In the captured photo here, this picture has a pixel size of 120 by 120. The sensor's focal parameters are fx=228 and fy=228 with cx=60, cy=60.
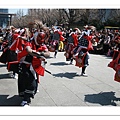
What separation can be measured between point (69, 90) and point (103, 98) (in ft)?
2.86

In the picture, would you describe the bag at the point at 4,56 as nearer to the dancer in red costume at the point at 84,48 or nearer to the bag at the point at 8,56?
the bag at the point at 8,56

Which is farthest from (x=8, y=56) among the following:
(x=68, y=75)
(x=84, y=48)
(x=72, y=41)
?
(x=72, y=41)

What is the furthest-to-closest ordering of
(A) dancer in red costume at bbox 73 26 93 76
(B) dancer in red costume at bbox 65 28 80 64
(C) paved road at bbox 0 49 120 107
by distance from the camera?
(B) dancer in red costume at bbox 65 28 80 64 → (A) dancer in red costume at bbox 73 26 93 76 → (C) paved road at bbox 0 49 120 107

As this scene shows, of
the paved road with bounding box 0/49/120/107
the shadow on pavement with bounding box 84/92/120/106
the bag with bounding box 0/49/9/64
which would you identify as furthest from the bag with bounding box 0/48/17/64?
the shadow on pavement with bounding box 84/92/120/106

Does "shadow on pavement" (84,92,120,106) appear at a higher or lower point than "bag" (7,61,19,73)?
lower

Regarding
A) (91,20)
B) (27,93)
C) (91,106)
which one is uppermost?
(91,20)

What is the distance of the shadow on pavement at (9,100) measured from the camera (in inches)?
173

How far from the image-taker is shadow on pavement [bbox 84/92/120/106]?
4702 mm

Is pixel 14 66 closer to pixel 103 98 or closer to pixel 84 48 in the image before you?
pixel 103 98

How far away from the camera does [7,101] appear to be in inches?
179

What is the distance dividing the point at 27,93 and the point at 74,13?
81.4ft

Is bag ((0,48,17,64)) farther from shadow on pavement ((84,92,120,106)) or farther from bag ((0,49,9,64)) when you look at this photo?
shadow on pavement ((84,92,120,106))

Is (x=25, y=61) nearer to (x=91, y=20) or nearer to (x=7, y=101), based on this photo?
(x=7, y=101)
